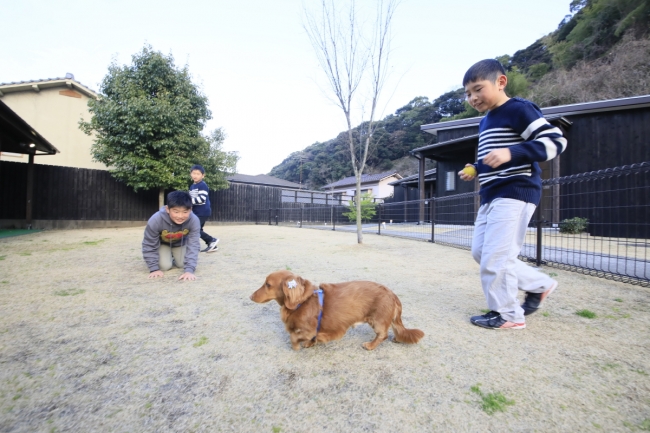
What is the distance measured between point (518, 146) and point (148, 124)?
41.6ft

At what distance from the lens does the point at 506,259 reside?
6.55ft

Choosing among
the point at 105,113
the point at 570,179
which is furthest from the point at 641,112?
the point at 105,113

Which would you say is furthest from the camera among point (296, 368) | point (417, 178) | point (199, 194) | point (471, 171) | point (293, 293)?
point (417, 178)

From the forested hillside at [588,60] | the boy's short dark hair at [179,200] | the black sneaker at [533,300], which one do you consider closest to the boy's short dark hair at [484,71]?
the black sneaker at [533,300]

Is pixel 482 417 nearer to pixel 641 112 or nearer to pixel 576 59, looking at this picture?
pixel 641 112

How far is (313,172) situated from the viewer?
4941 cm

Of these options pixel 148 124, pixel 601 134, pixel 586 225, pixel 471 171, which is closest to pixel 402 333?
pixel 471 171

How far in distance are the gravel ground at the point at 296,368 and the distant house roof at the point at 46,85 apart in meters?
17.0

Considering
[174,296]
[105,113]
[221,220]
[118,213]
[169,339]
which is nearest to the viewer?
[169,339]

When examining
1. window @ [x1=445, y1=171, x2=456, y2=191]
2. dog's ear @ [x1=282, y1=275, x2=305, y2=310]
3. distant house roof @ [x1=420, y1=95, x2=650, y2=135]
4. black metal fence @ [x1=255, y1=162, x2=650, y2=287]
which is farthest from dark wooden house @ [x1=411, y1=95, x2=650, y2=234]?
dog's ear @ [x1=282, y1=275, x2=305, y2=310]

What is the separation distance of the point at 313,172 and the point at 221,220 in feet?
112

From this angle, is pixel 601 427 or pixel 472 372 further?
pixel 472 372

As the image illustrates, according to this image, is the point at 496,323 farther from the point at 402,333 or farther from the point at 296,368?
the point at 296,368

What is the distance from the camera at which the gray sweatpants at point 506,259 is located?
1.99 m
